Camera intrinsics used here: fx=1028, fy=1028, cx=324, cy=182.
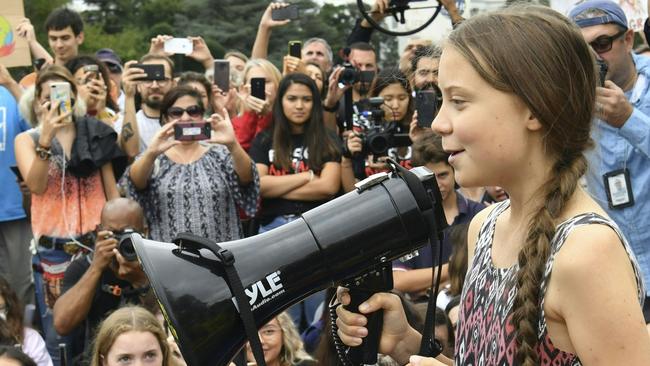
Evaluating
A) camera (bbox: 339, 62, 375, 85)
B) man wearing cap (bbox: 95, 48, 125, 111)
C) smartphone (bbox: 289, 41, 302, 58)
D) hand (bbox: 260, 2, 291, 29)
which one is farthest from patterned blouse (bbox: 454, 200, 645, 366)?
man wearing cap (bbox: 95, 48, 125, 111)

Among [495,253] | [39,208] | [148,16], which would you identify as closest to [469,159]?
[495,253]

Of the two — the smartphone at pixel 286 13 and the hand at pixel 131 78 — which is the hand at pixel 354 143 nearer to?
the hand at pixel 131 78

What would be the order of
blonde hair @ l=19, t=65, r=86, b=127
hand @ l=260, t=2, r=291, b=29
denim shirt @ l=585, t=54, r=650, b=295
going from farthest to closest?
hand @ l=260, t=2, r=291, b=29 < blonde hair @ l=19, t=65, r=86, b=127 < denim shirt @ l=585, t=54, r=650, b=295

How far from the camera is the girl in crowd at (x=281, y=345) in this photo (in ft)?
16.7

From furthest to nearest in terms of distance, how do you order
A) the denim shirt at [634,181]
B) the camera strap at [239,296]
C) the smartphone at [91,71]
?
the smartphone at [91,71] → the denim shirt at [634,181] → the camera strap at [239,296]

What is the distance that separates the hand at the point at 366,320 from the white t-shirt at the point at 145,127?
510 centimetres

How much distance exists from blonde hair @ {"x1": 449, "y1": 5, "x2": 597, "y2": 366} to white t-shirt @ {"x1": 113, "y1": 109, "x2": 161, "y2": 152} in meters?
5.54

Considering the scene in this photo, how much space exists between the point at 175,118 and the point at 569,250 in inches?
188

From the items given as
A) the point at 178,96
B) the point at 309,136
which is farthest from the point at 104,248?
the point at 309,136

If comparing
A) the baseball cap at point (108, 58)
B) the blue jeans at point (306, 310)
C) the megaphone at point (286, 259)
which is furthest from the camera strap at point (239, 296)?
the baseball cap at point (108, 58)

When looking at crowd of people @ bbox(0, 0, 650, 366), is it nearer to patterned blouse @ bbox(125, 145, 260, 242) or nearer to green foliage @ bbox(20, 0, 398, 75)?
patterned blouse @ bbox(125, 145, 260, 242)

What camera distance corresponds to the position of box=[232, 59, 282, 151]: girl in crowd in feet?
24.1

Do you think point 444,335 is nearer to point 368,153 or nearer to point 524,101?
point 368,153

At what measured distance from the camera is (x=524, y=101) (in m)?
1.99
